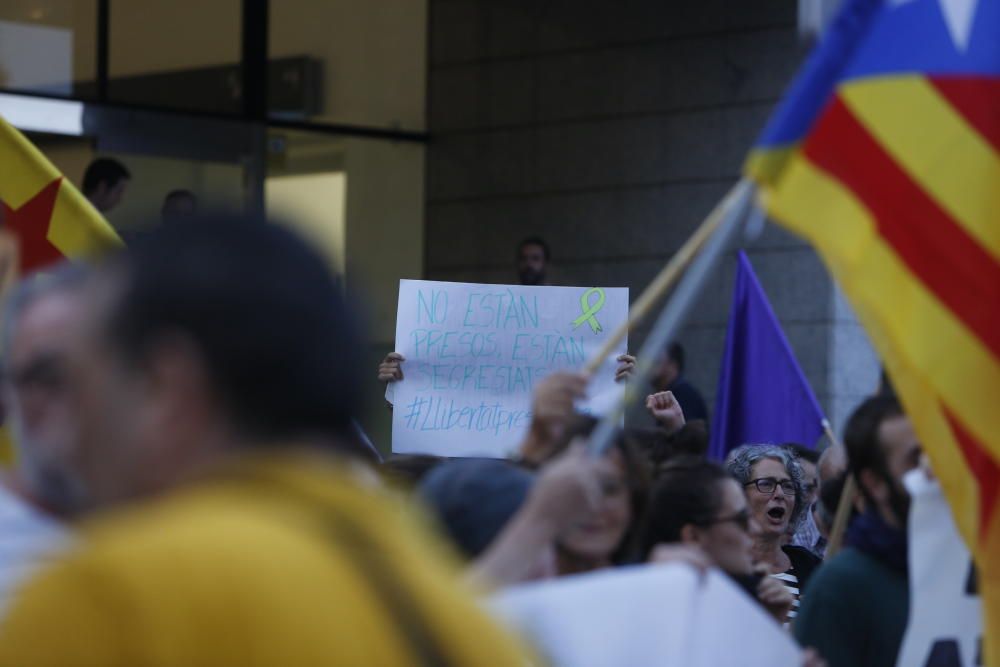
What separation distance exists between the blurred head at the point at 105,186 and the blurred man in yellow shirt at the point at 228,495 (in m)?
7.06

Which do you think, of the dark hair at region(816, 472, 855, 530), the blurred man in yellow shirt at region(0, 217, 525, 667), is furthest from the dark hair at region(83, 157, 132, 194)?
the blurred man in yellow shirt at region(0, 217, 525, 667)

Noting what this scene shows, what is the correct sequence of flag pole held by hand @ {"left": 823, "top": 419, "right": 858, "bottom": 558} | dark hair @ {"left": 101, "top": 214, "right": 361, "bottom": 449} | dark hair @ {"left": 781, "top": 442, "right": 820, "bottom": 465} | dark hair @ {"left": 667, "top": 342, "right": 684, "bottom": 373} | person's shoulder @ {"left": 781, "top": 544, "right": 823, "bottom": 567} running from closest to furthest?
dark hair @ {"left": 101, "top": 214, "right": 361, "bottom": 449} → flag pole held by hand @ {"left": 823, "top": 419, "right": 858, "bottom": 558} → person's shoulder @ {"left": 781, "top": 544, "right": 823, "bottom": 567} → dark hair @ {"left": 781, "top": 442, "right": 820, "bottom": 465} → dark hair @ {"left": 667, "top": 342, "right": 684, "bottom": 373}

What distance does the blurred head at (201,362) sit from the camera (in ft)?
5.10

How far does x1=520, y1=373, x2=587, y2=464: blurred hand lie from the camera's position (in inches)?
120

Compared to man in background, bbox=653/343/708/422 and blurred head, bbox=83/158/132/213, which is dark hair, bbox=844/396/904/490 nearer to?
man in background, bbox=653/343/708/422

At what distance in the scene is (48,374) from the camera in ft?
5.73

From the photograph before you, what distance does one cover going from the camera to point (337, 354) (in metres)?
1.61

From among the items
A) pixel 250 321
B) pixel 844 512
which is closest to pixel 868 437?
pixel 844 512

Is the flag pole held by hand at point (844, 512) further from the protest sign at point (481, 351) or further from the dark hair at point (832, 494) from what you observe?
the protest sign at point (481, 351)

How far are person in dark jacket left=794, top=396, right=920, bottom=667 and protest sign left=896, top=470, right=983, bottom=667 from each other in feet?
0.18

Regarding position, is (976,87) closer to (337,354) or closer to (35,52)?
(337,354)

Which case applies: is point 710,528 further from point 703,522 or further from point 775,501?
point 775,501

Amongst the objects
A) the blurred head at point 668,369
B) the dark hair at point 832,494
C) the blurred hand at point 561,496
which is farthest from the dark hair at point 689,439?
the blurred hand at point 561,496

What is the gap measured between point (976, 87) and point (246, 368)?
2665 millimetres
